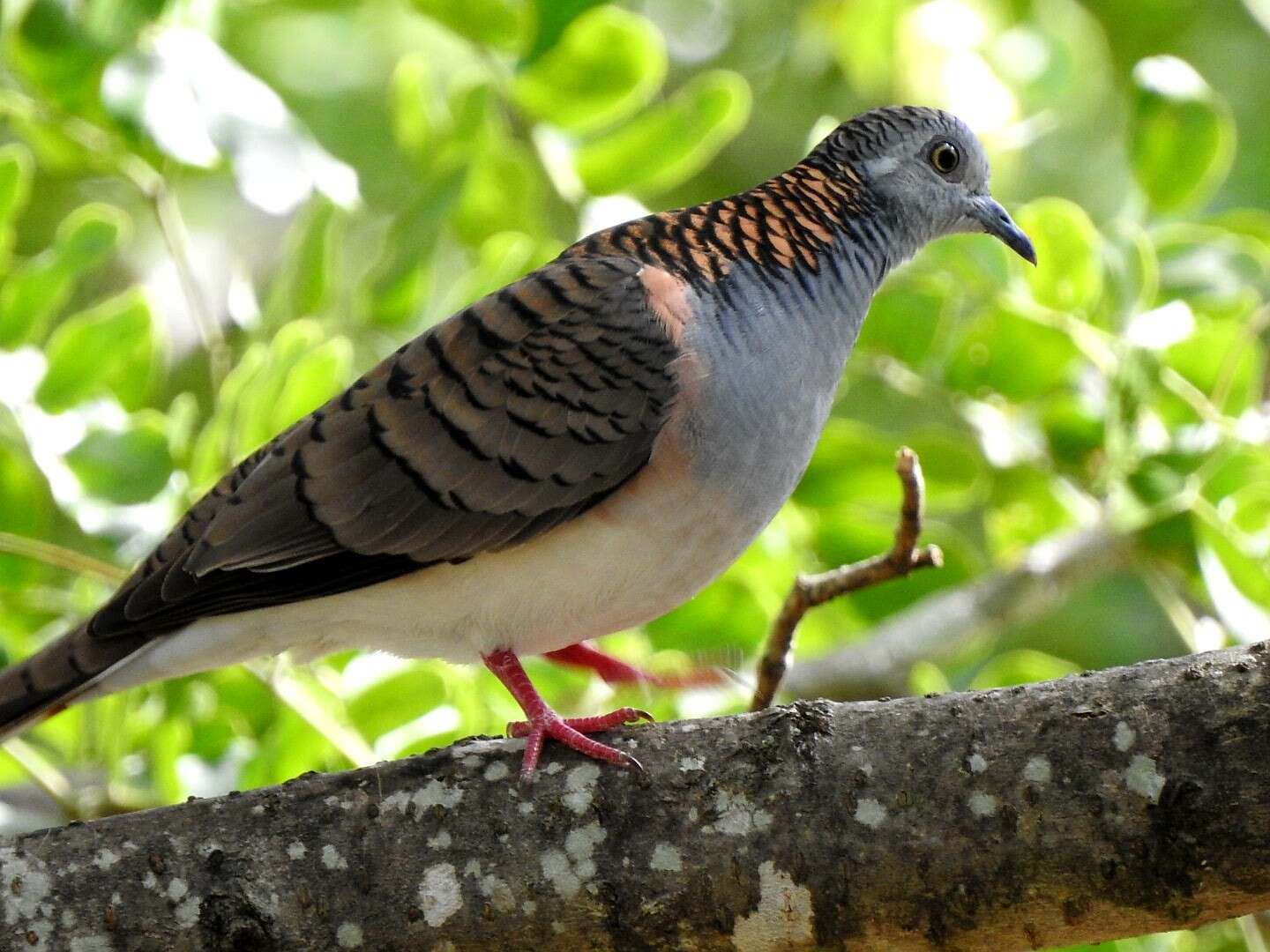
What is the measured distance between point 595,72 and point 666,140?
22cm

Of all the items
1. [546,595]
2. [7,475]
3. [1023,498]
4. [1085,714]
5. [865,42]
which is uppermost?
[865,42]

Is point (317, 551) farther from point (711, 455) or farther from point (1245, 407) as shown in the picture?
point (1245, 407)

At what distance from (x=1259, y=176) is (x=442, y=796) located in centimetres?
459

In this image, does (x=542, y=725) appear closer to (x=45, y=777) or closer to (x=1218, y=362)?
(x=45, y=777)

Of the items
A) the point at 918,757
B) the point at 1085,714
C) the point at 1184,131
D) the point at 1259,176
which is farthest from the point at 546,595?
the point at 1259,176

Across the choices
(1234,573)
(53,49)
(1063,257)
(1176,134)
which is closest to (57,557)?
(53,49)

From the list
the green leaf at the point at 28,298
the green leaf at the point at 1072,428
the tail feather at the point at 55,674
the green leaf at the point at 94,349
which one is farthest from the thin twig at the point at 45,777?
the green leaf at the point at 1072,428

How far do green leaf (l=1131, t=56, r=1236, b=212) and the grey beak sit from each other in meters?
0.48

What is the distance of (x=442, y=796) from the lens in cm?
227

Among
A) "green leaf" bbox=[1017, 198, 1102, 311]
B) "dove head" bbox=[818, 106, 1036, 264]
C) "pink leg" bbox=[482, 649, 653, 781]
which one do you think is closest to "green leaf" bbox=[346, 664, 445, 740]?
"pink leg" bbox=[482, 649, 653, 781]

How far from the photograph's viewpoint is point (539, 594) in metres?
2.70

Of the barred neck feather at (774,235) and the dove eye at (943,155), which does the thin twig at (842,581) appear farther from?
the dove eye at (943,155)

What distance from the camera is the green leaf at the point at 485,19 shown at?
11.5 ft

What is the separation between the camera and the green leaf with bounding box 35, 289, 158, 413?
317 centimetres
